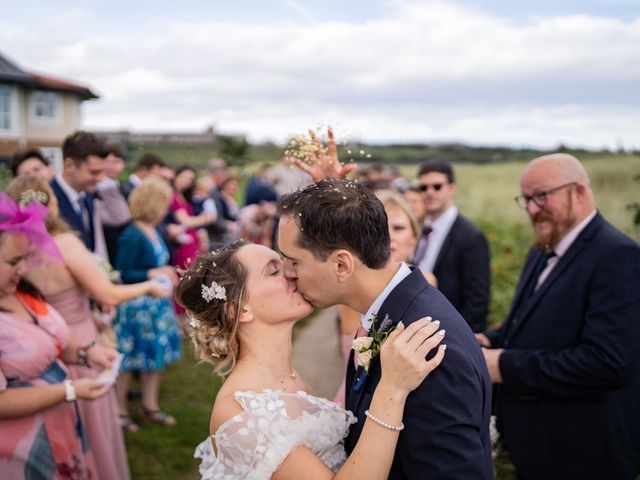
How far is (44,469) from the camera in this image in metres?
3.10

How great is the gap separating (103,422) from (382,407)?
2872mm

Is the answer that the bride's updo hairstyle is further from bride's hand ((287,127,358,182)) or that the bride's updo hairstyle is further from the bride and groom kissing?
bride's hand ((287,127,358,182))

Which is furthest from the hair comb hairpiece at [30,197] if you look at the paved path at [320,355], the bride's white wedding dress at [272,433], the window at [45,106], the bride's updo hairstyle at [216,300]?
the window at [45,106]

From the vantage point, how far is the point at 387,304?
215cm

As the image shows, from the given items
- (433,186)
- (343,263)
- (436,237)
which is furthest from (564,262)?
(433,186)

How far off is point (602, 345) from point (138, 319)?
4.54m

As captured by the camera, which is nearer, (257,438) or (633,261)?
(257,438)

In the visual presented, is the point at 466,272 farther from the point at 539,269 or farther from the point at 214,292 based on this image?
the point at 214,292

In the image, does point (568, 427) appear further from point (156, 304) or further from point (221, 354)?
point (156, 304)

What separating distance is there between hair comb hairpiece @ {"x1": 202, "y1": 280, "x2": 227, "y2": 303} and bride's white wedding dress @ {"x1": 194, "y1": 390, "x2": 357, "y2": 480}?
1.57ft

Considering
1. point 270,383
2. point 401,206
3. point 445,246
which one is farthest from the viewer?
point 445,246

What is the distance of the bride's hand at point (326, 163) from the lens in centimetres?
299

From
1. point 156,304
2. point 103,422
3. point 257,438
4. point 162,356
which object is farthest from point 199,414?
point 257,438

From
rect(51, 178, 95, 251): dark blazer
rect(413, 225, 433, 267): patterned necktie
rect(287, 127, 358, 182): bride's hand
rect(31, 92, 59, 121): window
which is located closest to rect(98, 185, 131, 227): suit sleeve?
rect(51, 178, 95, 251): dark blazer
